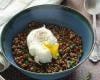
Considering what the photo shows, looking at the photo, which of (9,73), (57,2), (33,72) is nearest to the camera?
(33,72)

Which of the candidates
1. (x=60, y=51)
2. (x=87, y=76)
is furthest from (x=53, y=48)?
(x=87, y=76)

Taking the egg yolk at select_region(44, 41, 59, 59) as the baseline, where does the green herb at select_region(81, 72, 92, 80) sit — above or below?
below

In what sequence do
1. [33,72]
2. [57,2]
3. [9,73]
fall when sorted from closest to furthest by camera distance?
[33,72], [9,73], [57,2]

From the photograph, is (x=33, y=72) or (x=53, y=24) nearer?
(x=33, y=72)

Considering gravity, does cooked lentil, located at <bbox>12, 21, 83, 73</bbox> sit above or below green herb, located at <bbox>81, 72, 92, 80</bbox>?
above

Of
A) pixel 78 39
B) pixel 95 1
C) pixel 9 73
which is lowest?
pixel 9 73

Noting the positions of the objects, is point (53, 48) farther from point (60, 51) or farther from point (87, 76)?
point (87, 76)

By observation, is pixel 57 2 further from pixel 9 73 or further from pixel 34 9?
pixel 9 73

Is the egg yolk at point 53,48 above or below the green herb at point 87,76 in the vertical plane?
above

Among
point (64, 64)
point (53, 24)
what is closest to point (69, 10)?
point (53, 24)

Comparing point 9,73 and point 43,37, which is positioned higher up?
point 43,37

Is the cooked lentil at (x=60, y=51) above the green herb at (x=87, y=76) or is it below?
above
